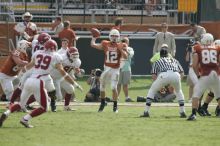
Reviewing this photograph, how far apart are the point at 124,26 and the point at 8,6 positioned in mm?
4340

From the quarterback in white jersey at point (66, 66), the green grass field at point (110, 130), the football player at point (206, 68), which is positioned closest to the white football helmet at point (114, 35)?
the quarterback in white jersey at point (66, 66)

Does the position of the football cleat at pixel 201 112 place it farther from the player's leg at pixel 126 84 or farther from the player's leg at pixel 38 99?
the player's leg at pixel 38 99

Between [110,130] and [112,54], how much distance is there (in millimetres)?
5319

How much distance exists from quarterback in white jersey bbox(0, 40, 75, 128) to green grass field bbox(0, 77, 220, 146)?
29 centimetres

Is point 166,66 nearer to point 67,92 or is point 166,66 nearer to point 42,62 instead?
point 67,92

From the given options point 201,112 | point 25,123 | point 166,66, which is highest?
point 166,66

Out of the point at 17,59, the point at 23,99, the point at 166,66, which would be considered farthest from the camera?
the point at 17,59

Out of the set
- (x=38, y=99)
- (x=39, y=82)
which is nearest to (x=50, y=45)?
(x=39, y=82)

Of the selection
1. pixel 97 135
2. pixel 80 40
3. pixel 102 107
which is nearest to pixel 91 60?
pixel 80 40

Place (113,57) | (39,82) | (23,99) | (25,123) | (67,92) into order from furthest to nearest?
(67,92), (113,57), (23,99), (39,82), (25,123)

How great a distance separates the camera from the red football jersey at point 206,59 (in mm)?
Answer: 18172

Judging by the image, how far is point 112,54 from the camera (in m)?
20.9

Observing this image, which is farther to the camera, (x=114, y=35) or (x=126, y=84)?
(x=126, y=84)

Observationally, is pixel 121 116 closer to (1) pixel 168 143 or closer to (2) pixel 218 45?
(2) pixel 218 45
